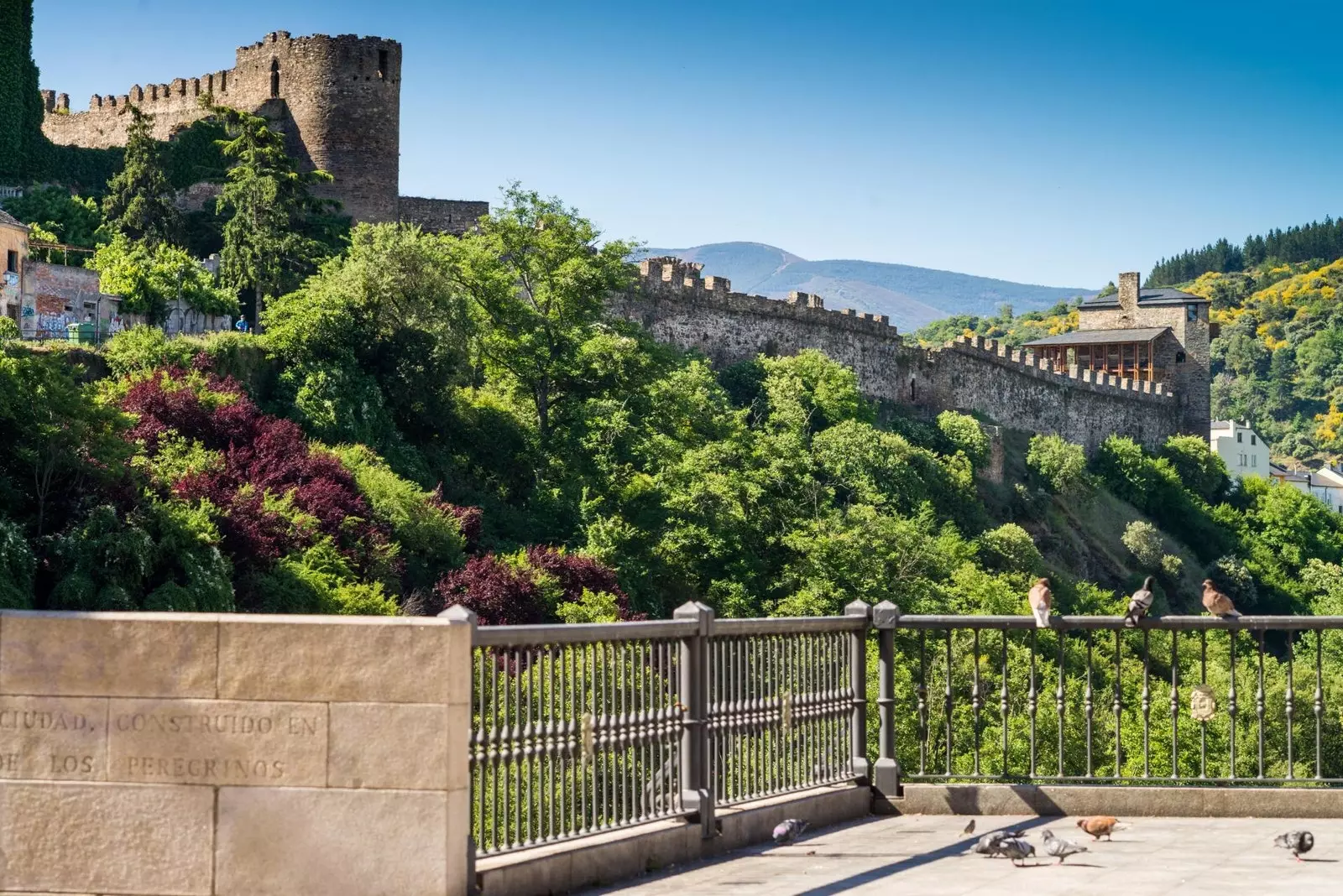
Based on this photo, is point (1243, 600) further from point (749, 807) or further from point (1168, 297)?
point (749, 807)

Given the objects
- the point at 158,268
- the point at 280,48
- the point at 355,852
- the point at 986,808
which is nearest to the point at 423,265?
the point at 158,268

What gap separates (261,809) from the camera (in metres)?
7.41

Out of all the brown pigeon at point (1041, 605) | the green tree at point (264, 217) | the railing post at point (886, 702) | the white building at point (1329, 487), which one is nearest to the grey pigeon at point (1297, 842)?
the brown pigeon at point (1041, 605)

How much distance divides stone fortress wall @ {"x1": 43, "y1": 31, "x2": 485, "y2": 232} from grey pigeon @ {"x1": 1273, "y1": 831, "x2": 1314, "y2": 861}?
45.7m

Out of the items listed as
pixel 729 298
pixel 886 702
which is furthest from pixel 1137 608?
pixel 729 298

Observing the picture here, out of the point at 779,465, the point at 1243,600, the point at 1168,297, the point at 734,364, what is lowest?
the point at 1243,600

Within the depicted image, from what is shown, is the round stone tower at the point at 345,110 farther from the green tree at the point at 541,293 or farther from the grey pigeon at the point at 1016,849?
the grey pigeon at the point at 1016,849

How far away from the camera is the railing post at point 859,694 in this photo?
34.9ft

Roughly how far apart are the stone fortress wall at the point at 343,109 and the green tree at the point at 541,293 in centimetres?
948

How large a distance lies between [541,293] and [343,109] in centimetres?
1314

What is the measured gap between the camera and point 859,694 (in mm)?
10695

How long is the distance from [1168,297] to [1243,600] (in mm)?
22681

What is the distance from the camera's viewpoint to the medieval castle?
53.2 m

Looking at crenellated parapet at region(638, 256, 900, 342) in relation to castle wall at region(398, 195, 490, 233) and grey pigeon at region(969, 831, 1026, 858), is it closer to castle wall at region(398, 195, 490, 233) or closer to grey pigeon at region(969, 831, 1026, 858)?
castle wall at region(398, 195, 490, 233)
